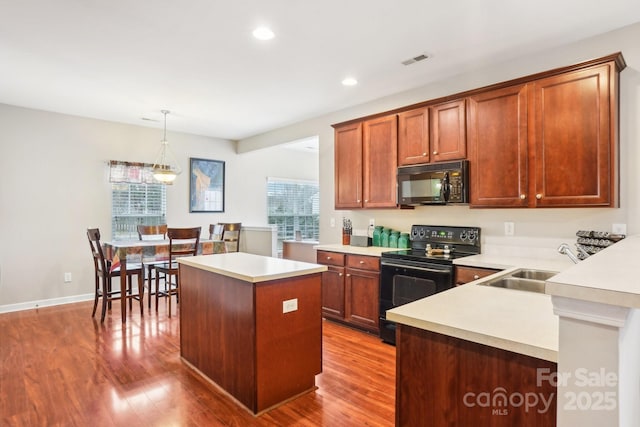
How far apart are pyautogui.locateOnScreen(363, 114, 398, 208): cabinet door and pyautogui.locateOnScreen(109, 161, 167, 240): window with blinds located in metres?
3.56

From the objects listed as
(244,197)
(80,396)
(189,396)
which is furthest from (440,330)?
(244,197)

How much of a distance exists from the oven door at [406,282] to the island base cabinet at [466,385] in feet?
5.60

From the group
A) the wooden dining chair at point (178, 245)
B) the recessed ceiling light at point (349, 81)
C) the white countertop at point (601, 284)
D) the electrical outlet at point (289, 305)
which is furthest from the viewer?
the wooden dining chair at point (178, 245)

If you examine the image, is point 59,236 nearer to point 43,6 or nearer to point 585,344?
point 43,6

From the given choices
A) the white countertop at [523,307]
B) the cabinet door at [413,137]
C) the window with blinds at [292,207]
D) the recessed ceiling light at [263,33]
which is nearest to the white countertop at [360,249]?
the cabinet door at [413,137]

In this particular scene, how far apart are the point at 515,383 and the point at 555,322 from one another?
0.94 ft

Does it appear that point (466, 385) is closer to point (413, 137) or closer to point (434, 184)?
point (434, 184)

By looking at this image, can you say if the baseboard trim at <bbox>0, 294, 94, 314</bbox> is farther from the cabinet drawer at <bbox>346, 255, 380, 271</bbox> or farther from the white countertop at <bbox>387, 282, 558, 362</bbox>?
the white countertop at <bbox>387, 282, 558, 362</bbox>

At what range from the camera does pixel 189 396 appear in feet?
8.05

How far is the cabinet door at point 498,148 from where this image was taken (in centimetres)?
286

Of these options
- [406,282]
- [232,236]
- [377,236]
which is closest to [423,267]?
[406,282]

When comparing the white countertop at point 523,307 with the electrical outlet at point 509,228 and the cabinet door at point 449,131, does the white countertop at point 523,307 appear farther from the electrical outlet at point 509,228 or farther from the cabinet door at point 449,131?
the cabinet door at point 449,131

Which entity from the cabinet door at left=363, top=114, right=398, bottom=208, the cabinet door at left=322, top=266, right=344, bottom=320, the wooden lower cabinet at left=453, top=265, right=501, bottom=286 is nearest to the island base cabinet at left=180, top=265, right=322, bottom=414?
the wooden lower cabinet at left=453, top=265, right=501, bottom=286

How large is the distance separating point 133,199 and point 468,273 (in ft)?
16.1
